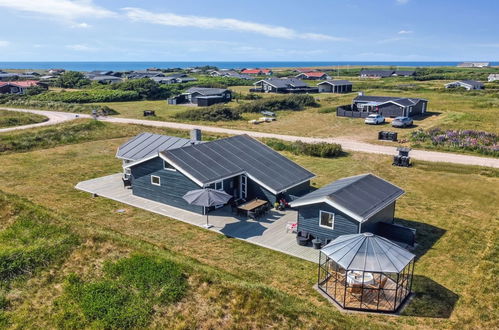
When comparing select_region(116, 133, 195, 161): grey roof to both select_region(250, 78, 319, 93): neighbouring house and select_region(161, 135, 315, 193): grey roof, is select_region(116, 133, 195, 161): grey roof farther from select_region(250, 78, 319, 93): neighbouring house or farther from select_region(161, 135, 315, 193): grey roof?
select_region(250, 78, 319, 93): neighbouring house

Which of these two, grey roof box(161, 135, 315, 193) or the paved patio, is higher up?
grey roof box(161, 135, 315, 193)

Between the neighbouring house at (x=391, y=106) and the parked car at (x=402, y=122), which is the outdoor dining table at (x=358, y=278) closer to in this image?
the parked car at (x=402, y=122)

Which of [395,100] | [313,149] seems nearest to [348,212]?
[313,149]

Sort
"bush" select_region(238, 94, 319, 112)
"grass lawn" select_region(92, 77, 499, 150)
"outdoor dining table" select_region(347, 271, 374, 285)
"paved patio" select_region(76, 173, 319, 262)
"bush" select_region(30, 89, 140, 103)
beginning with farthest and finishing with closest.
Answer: "bush" select_region(30, 89, 140, 103)
"bush" select_region(238, 94, 319, 112)
"grass lawn" select_region(92, 77, 499, 150)
"paved patio" select_region(76, 173, 319, 262)
"outdoor dining table" select_region(347, 271, 374, 285)

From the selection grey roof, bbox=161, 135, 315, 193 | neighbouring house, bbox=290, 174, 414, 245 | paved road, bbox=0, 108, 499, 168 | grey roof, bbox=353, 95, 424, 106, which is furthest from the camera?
grey roof, bbox=353, 95, 424, 106

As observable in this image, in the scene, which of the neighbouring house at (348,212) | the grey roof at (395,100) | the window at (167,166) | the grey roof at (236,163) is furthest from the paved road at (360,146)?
the window at (167,166)

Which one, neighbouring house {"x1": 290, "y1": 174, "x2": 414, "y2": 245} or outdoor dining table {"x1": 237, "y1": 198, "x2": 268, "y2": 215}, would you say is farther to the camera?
outdoor dining table {"x1": 237, "y1": 198, "x2": 268, "y2": 215}

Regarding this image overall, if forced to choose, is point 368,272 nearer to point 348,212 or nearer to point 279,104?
point 348,212

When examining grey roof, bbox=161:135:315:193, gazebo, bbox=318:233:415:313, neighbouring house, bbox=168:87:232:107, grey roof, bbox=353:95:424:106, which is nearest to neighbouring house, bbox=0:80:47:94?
neighbouring house, bbox=168:87:232:107

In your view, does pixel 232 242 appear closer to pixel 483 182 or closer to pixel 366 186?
pixel 366 186
